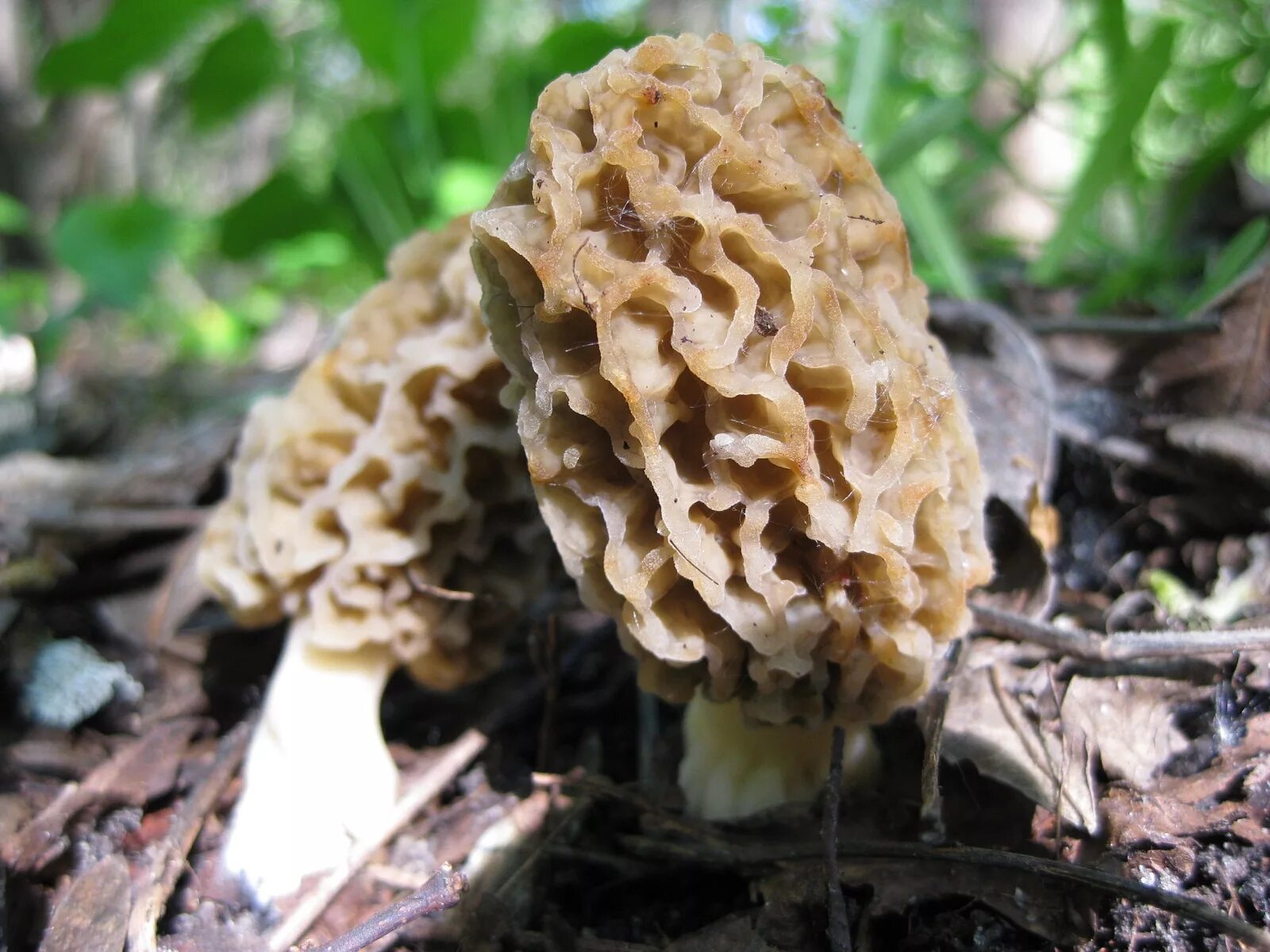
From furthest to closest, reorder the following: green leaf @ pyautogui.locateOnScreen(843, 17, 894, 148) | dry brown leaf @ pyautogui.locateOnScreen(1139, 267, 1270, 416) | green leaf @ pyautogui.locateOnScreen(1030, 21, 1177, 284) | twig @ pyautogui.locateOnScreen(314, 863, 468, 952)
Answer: green leaf @ pyautogui.locateOnScreen(843, 17, 894, 148) → green leaf @ pyautogui.locateOnScreen(1030, 21, 1177, 284) → dry brown leaf @ pyautogui.locateOnScreen(1139, 267, 1270, 416) → twig @ pyautogui.locateOnScreen(314, 863, 468, 952)

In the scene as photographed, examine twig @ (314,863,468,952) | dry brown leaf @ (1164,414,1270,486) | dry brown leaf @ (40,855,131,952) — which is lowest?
dry brown leaf @ (40,855,131,952)

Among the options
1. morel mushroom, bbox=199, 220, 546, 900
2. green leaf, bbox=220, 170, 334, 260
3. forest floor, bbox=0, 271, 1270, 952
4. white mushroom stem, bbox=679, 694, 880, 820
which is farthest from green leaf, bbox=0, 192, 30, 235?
white mushroom stem, bbox=679, 694, 880, 820

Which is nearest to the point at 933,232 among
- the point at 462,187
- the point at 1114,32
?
the point at 1114,32

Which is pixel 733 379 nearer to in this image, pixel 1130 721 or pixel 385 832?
pixel 1130 721

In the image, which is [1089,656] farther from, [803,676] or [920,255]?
[920,255]

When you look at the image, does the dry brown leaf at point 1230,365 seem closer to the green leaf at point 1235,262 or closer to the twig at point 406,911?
the green leaf at point 1235,262

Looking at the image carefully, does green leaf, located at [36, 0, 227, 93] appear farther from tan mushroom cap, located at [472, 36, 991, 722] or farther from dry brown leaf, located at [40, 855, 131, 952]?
dry brown leaf, located at [40, 855, 131, 952]

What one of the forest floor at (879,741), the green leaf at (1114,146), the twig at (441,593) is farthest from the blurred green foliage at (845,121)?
the twig at (441,593)

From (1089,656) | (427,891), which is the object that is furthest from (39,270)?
(1089,656)
